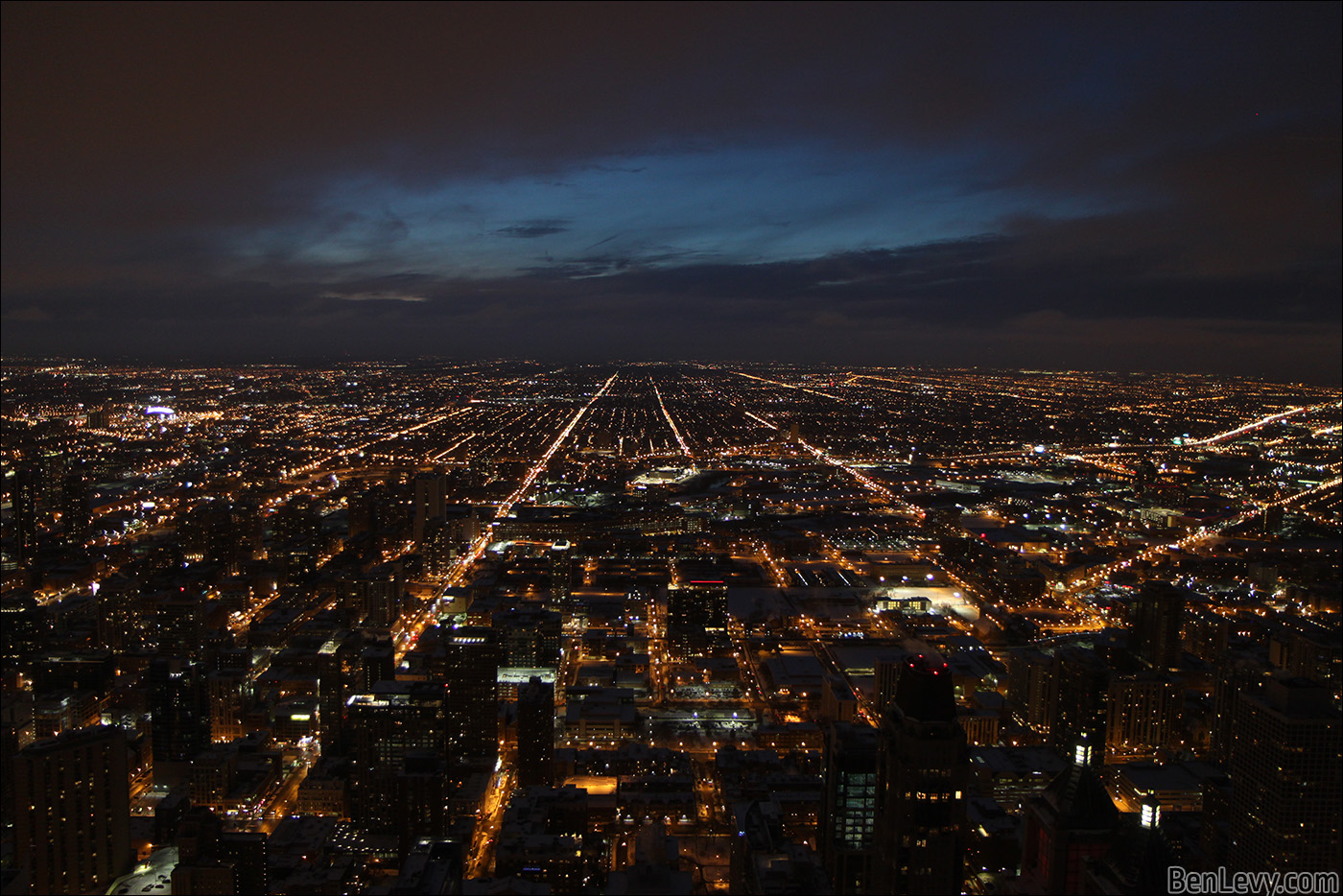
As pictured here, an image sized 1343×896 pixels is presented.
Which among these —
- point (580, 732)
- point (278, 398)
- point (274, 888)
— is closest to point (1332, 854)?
point (580, 732)

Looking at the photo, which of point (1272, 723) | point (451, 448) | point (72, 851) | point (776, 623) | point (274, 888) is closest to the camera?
point (1272, 723)

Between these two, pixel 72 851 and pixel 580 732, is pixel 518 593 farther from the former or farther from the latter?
pixel 72 851

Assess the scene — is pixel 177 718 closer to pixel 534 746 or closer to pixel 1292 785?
pixel 534 746

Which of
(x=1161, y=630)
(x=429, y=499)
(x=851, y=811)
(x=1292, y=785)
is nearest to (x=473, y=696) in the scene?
(x=851, y=811)

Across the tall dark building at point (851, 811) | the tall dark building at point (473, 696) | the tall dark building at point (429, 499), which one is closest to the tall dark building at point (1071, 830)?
the tall dark building at point (851, 811)

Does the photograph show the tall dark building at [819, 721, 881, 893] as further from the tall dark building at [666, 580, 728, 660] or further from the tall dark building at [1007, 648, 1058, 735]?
the tall dark building at [666, 580, 728, 660]

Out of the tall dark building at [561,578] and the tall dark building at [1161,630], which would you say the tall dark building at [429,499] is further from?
the tall dark building at [1161,630]

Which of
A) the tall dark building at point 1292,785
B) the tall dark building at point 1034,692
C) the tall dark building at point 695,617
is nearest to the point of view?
the tall dark building at point 1292,785
